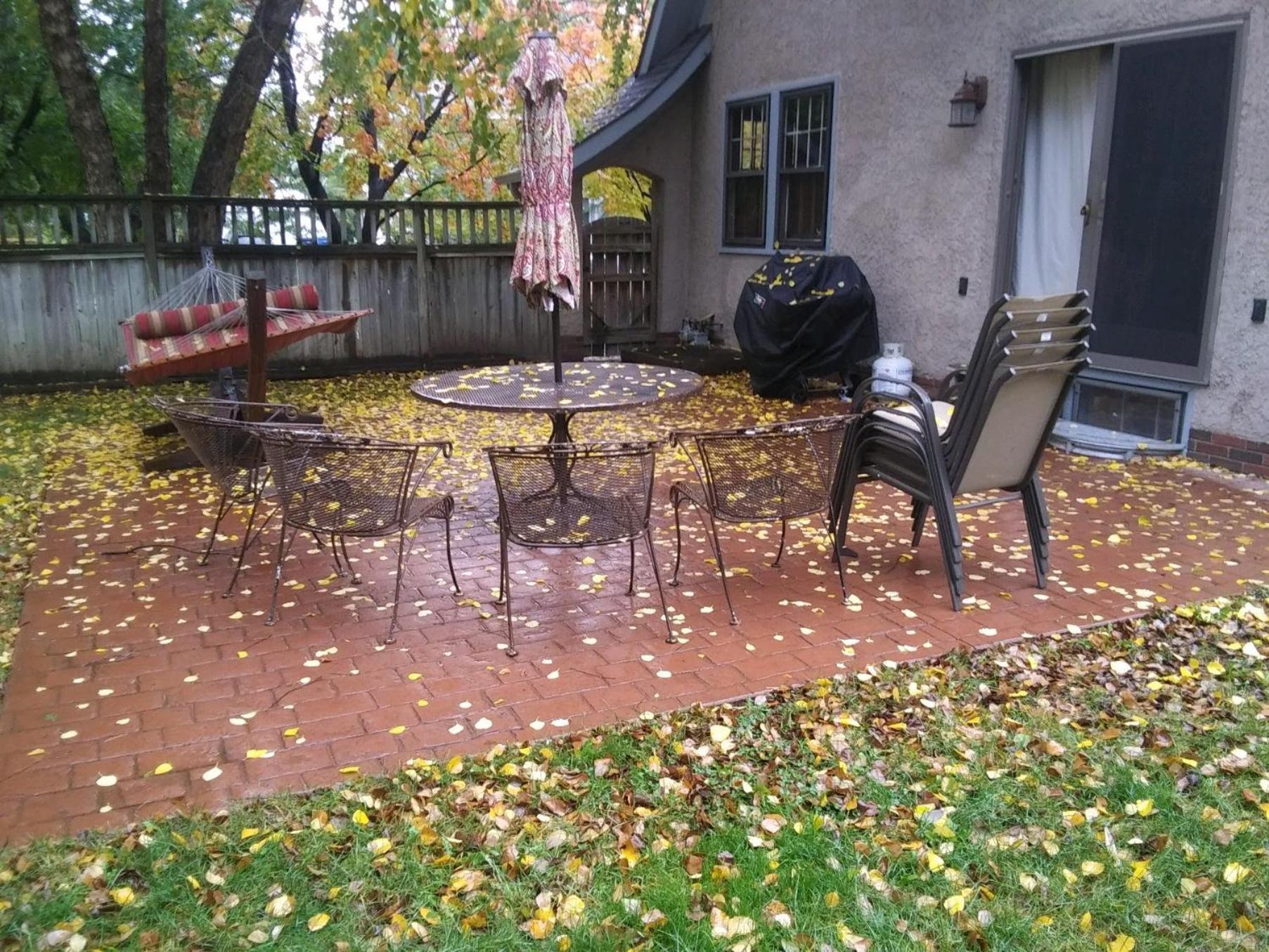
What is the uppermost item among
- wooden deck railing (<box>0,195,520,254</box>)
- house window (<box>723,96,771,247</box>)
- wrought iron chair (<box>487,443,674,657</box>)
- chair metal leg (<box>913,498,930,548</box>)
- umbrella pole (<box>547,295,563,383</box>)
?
house window (<box>723,96,771,247</box>)

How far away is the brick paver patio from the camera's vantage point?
3.24 m

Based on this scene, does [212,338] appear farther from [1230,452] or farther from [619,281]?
[1230,452]

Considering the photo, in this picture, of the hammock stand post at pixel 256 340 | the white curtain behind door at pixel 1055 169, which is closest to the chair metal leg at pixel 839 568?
the hammock stand post at pixel 256 340

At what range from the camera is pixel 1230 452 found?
6465mm

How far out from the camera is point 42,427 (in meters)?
8.10

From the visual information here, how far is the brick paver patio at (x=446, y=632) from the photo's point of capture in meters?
3.24

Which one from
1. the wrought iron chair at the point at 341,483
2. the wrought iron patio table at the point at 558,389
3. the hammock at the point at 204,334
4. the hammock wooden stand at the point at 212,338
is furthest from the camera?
the hammock at the point at 204,334

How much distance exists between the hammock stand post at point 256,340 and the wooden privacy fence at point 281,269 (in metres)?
4.28

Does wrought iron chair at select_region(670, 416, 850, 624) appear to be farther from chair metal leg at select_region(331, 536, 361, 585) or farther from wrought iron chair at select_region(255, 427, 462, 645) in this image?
chair metal leg at select_region(331, 536, 361, 585)

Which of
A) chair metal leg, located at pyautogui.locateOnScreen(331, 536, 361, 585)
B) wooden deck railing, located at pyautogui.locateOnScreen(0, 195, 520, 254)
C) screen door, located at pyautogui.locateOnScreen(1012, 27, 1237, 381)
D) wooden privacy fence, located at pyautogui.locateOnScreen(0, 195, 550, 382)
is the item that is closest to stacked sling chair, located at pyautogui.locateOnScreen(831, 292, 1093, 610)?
chair metal leg, located at pyautogui.locateOnScreen(331, 536, 361, 585)

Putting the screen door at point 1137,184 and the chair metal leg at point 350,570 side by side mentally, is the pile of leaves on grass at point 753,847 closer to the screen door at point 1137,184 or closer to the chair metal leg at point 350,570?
the chair metal leg at point 350,570

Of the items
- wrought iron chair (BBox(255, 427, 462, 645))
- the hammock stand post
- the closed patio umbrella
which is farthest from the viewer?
the hammock stand post

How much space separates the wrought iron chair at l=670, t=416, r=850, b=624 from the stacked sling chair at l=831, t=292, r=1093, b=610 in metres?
0.32

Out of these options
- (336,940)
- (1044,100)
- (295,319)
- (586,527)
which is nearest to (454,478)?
(295,319)
